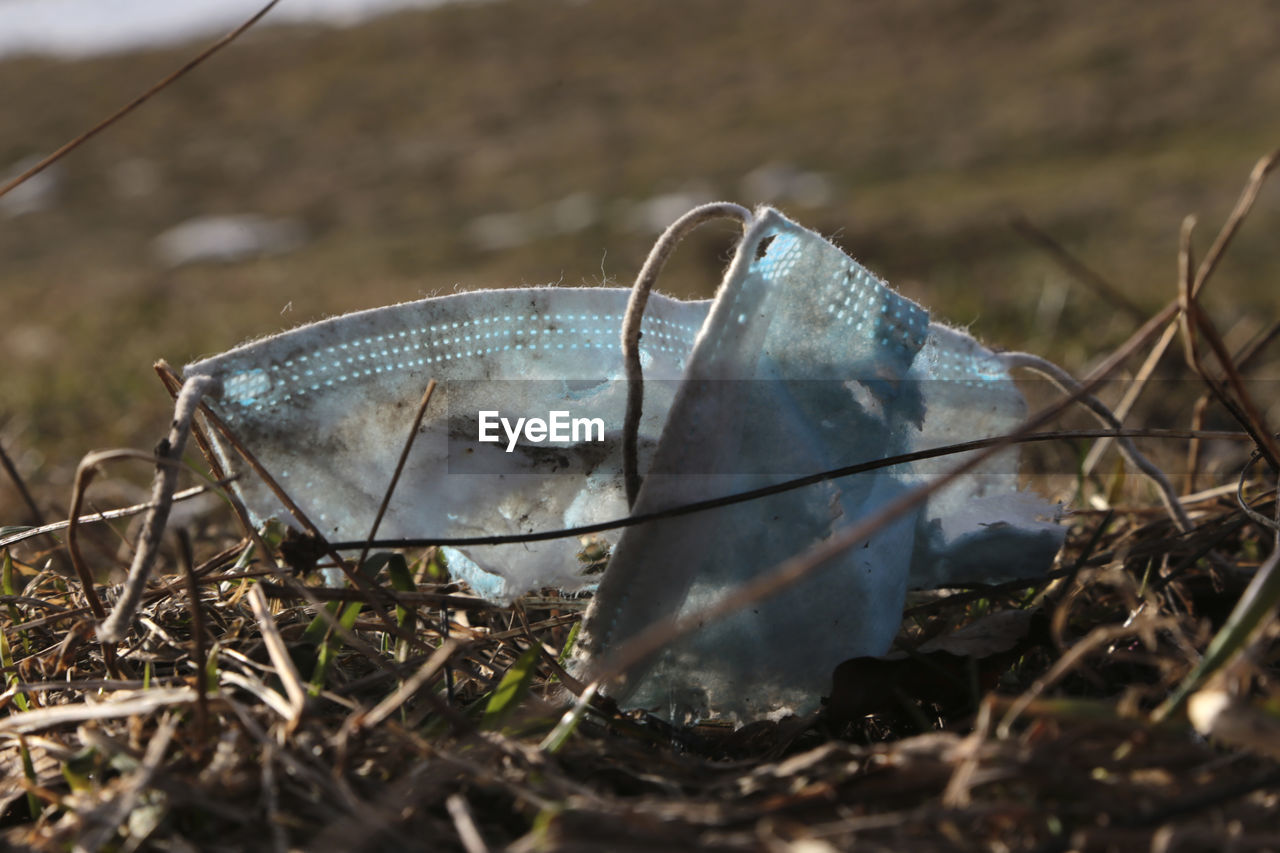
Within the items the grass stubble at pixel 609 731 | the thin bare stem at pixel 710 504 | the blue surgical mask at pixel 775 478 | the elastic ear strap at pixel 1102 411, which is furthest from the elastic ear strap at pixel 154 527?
the elastic ear strap at pixel 1102 411

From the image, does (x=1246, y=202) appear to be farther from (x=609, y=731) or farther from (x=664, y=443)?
(x=609, y=731)

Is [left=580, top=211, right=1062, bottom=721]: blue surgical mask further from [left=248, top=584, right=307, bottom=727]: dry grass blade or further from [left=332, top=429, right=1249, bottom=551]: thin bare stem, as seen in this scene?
[left=248, top=584, right=307, bottom=727]: dry grass blade

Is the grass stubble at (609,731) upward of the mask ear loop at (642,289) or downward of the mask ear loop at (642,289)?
downward

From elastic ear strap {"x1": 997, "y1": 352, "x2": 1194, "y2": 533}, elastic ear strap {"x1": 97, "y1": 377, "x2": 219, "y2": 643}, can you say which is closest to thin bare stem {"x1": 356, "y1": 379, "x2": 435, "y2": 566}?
elastic ear strap {"x1": 97, "y1": 377, "x2": 219, "y2": 643}

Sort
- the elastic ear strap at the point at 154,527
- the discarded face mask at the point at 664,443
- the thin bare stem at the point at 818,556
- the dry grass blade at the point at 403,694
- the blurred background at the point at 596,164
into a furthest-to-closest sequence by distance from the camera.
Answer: the blurred background at the point at 596,164, the discarded face mask at the point at 664,443, the elastic ear strap at the point at 154,527, the dry grass blade at the point at 403,694, the thin bare stem at the point at 818,556

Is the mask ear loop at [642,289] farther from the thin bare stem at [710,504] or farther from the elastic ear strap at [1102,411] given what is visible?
the elastic ear strap at [1102,411]
